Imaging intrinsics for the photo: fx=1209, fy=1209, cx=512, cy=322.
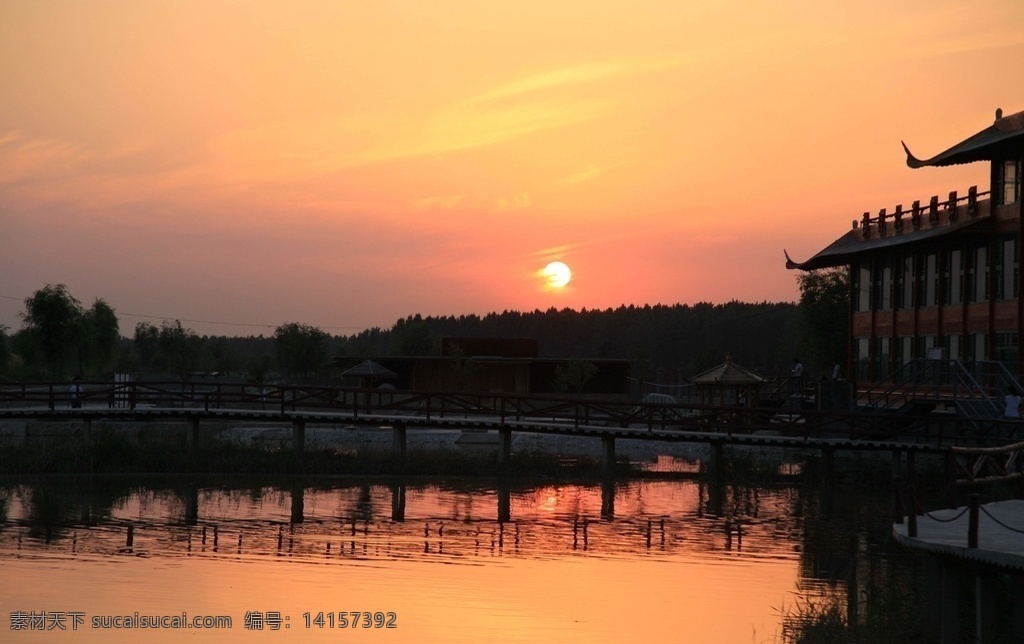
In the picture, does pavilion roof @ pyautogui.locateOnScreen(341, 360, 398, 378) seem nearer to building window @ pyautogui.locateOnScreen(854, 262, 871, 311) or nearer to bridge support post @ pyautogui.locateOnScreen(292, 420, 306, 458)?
bridge support post @ pyautogui.locateOnScreen(292, 420, 306, 458)

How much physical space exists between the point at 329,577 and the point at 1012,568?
12.1m

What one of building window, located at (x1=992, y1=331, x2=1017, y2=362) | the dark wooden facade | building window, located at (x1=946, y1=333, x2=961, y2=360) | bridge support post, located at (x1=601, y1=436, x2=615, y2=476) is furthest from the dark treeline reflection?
the dark wooden facade

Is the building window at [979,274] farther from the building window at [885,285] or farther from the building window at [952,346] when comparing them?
the building window at [885,285]

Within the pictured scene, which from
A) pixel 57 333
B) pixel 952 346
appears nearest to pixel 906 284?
pixel 952 346

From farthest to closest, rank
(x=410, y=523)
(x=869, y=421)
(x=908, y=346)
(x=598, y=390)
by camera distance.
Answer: (x=598, y=390) < (x=908, y=346) < (x=869, y=421) < (x=410, y=523)

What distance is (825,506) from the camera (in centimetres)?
3422

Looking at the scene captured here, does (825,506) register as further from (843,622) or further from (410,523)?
(843,622)

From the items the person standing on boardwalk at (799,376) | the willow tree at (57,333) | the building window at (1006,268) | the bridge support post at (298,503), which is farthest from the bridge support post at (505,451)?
the willow tree at (57,333)

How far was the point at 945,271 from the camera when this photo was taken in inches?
1688

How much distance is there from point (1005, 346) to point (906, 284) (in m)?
8.58

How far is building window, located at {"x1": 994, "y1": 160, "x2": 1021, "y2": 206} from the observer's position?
37.9m

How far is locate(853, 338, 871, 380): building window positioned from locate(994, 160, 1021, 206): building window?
11.9m

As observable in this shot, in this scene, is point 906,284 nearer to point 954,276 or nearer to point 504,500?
point 954,276

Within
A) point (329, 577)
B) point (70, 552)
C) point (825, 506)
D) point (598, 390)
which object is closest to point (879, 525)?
point (825, 506)
